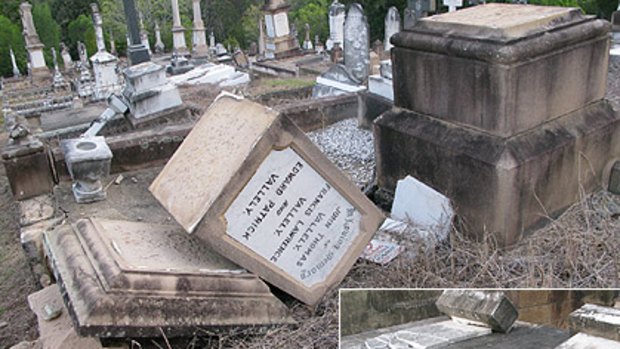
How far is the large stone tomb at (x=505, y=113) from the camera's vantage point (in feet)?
10.7

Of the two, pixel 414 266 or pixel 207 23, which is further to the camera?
pixel 207 23

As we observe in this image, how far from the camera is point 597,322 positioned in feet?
5.06

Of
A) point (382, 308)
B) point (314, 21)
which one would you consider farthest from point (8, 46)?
point (382, 308)

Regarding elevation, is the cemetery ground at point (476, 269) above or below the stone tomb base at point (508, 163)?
below

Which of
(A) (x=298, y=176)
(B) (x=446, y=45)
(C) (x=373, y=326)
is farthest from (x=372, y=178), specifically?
(C) (x=373, y=326)

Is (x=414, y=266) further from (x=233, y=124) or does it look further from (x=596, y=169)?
(x=596, y=169)

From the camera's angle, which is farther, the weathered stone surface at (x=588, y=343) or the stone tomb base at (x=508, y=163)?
the stone tomb base at (x=508, y=163)

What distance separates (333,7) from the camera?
52.8ft

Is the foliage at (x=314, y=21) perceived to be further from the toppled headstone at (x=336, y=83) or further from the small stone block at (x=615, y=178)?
the small stone block at (x=615, y=178)

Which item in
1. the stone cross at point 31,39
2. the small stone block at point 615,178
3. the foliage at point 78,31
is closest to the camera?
the small stone block at point 615,178

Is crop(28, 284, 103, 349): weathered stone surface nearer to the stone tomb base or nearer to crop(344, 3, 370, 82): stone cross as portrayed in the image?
the stone tomb base

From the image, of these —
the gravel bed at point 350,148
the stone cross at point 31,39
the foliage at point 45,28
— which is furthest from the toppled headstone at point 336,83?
the foliage at point 45,28

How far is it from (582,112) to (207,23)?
40.1 meters

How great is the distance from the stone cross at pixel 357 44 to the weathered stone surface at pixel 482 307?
19.9ft
